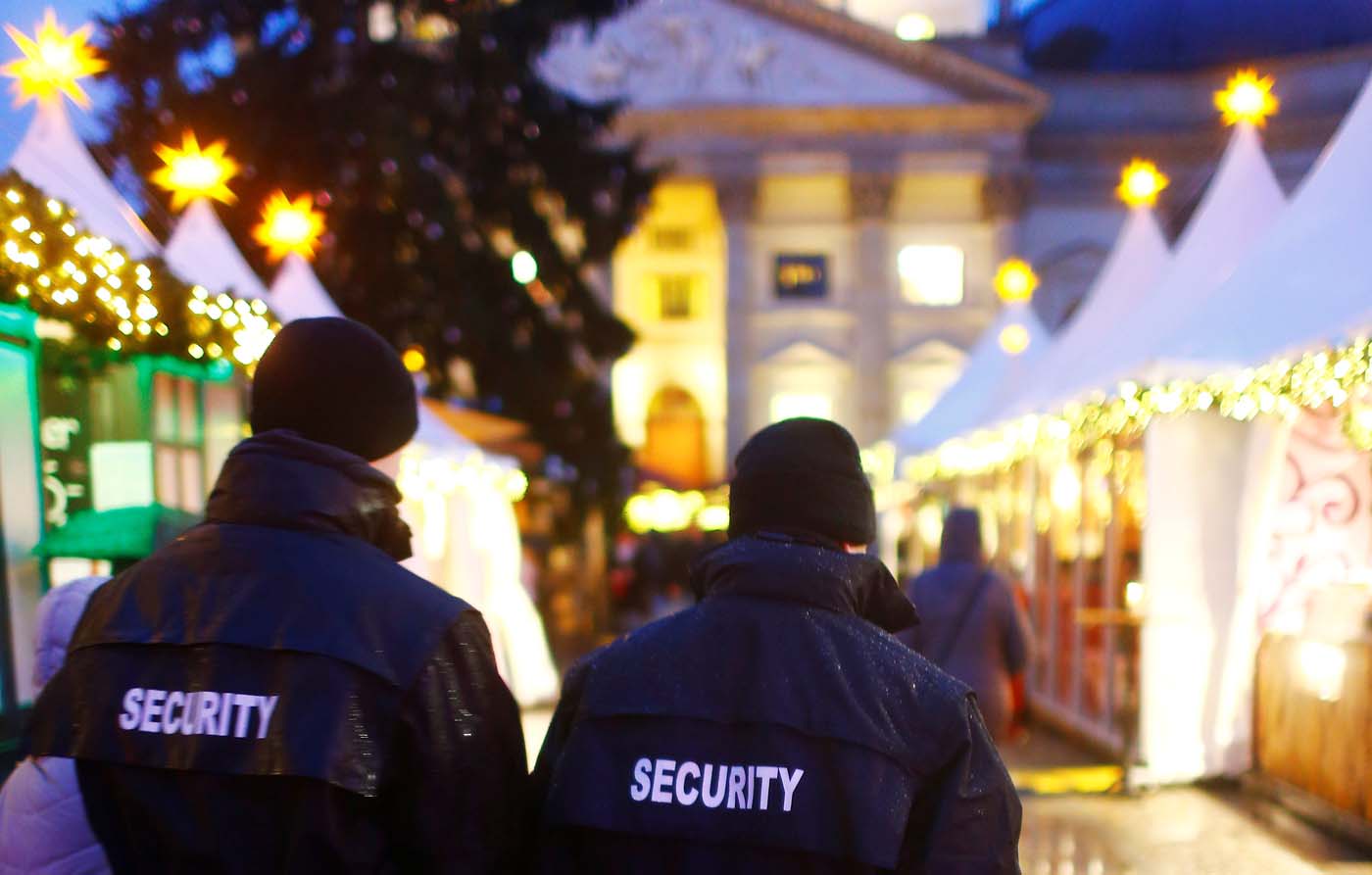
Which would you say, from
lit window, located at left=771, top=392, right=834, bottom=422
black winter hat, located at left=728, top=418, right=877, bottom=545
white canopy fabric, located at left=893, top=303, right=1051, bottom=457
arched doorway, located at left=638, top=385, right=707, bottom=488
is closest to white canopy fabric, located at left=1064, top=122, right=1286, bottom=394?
white canopy fabric, located at left=893, top=303, right=1051, bottom=457

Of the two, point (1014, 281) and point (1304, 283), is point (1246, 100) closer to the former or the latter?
point (1304, 283)

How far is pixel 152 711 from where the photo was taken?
2.13 m

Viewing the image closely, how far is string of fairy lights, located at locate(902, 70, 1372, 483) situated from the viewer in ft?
23.8

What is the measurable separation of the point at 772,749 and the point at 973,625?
5.37 metres

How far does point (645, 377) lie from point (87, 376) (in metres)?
37.6

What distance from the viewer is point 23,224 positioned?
5.61 m

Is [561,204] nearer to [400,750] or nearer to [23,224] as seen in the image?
[23,224]

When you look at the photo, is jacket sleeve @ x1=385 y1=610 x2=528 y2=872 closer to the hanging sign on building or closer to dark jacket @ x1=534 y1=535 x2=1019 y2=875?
dark jacket @ x1=534 y1=535 x2=1019 y2=875

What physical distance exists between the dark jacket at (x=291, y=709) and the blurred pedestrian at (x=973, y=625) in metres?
5.31

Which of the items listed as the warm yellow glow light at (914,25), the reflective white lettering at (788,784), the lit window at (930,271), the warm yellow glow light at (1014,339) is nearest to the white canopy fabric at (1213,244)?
the warm yellow glow light at (1014,339)

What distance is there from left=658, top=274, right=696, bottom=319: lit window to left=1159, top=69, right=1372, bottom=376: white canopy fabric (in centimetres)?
3645

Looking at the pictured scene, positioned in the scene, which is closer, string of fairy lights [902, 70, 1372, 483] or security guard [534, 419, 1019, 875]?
security guard [534, 419, 1019, 875]

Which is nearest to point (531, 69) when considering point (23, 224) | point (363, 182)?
point (363, 182)

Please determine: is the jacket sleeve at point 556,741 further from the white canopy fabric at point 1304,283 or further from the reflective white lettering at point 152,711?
the white canopy fabric at point 1304,283
